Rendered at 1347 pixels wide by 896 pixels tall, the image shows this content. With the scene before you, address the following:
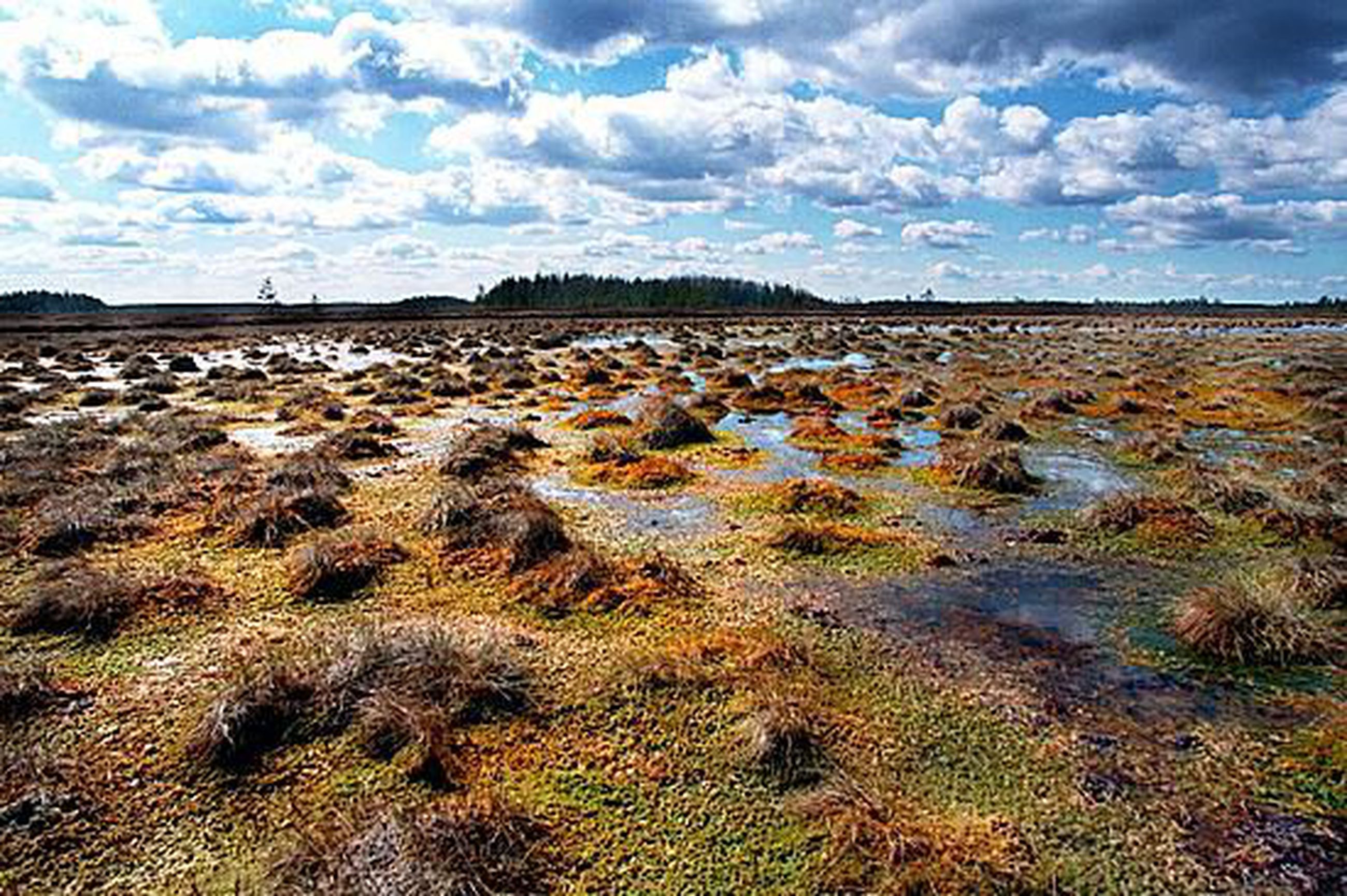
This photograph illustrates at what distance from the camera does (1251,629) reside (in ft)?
25.9

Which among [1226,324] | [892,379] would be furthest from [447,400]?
[1226,324]

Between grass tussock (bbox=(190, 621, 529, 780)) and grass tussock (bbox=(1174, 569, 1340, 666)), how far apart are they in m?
7.02

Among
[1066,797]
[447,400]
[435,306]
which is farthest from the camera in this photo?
[435,306]

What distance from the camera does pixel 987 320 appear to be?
104250 mm

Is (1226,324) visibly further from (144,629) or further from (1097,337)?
(144,629)

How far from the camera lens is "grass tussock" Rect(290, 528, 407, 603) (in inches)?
367

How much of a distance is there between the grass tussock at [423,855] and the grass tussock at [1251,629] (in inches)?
279

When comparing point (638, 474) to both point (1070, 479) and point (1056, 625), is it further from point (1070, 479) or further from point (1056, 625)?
point (1070, 479)

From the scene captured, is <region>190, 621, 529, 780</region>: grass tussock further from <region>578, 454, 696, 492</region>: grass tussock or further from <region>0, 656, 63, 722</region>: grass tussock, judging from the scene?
<region>578, 454, 696, 492</region>: grass tussock

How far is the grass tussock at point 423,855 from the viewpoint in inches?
178

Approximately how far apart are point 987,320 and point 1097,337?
39848 mm

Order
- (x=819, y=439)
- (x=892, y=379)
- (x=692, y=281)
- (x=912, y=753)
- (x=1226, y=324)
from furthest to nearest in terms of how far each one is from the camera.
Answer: (x=692, y=281) → (x=1226, y=324) → (x=892, y=379) → (x=819, y=439) → (x=912, y=753)

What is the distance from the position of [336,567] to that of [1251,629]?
10.4 metres

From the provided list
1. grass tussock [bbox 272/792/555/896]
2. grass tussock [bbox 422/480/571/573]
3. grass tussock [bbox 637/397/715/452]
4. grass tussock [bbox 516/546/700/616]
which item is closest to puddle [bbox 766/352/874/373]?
grass tussock [bbox 637/397/715/452]
